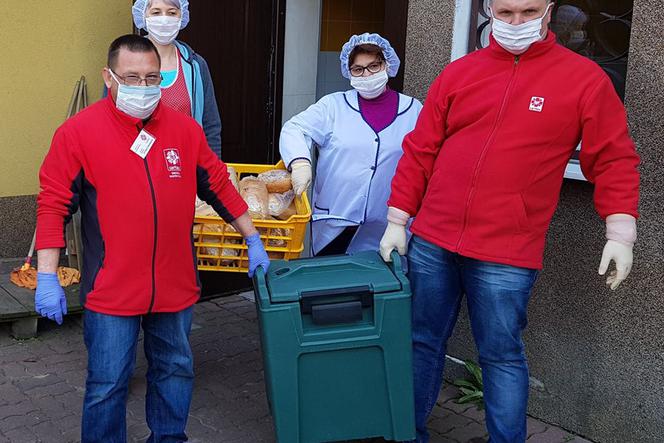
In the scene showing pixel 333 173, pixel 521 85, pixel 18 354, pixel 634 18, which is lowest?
pixel 18 354

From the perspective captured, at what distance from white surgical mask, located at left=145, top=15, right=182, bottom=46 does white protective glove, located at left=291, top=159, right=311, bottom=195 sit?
857mm

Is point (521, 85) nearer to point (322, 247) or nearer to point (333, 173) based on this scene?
point (333, 173)

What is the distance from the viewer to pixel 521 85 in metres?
3.00

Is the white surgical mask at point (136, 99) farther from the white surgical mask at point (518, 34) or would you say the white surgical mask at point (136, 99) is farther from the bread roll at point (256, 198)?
the white surgical mask at point (518, 34)

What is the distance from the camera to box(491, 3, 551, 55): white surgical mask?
9.66ft

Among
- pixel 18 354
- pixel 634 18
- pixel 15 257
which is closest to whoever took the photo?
pixel 634 18

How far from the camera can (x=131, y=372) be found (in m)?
3.23

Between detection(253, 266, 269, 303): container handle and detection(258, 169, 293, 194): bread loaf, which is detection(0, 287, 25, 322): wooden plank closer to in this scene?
detection(258, 169, 293, 194): bread loaf

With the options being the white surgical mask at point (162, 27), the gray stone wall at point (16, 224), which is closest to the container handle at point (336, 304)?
the white surgical mask at point (162, 27)

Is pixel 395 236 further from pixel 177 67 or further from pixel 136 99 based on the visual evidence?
pixel 177 67

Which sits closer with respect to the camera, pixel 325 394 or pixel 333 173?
pixel 325 394

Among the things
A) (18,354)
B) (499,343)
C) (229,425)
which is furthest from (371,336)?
(18,354)

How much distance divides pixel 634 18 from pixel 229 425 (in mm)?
2562

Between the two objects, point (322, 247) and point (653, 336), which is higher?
point (322, 247)
